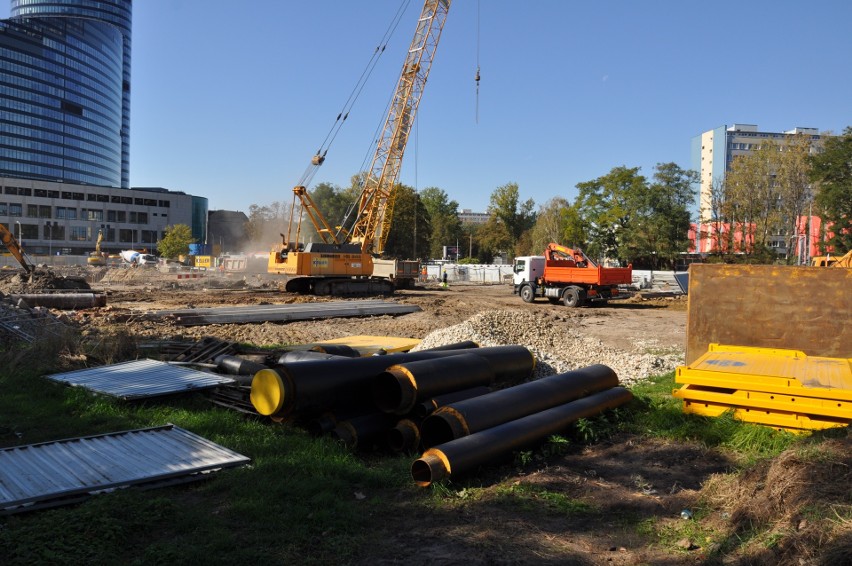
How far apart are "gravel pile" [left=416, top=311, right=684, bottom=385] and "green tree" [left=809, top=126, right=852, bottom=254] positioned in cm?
3044

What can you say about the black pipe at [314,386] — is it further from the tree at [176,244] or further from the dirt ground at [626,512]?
the tree at [176,244]

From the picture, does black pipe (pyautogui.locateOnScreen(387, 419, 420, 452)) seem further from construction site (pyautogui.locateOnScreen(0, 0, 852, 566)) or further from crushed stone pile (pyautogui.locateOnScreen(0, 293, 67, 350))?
crushed stone pile (pyautogui.locateOnScreen(0, 293, 67, 350))

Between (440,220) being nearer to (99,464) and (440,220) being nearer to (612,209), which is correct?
(612,209)

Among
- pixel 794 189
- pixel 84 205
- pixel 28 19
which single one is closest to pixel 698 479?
pixel 794 189

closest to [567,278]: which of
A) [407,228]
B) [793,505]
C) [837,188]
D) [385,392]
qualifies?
[837,188]

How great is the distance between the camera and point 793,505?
4.08 metres

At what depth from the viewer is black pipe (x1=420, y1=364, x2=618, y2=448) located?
19.8ft

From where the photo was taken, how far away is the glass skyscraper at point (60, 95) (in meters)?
118

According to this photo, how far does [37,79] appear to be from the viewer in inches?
4791

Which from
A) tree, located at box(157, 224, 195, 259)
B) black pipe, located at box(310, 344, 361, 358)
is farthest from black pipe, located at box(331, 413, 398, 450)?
tree, located at box(157, 224, 195, 259)

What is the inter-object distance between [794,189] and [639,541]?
5165 centimetres

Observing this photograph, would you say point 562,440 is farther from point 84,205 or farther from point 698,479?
point 84,205

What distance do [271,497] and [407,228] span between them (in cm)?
7307

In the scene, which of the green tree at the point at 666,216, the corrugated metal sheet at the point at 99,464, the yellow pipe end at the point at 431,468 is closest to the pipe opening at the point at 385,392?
the yellow pipe end at the point at 431,468
